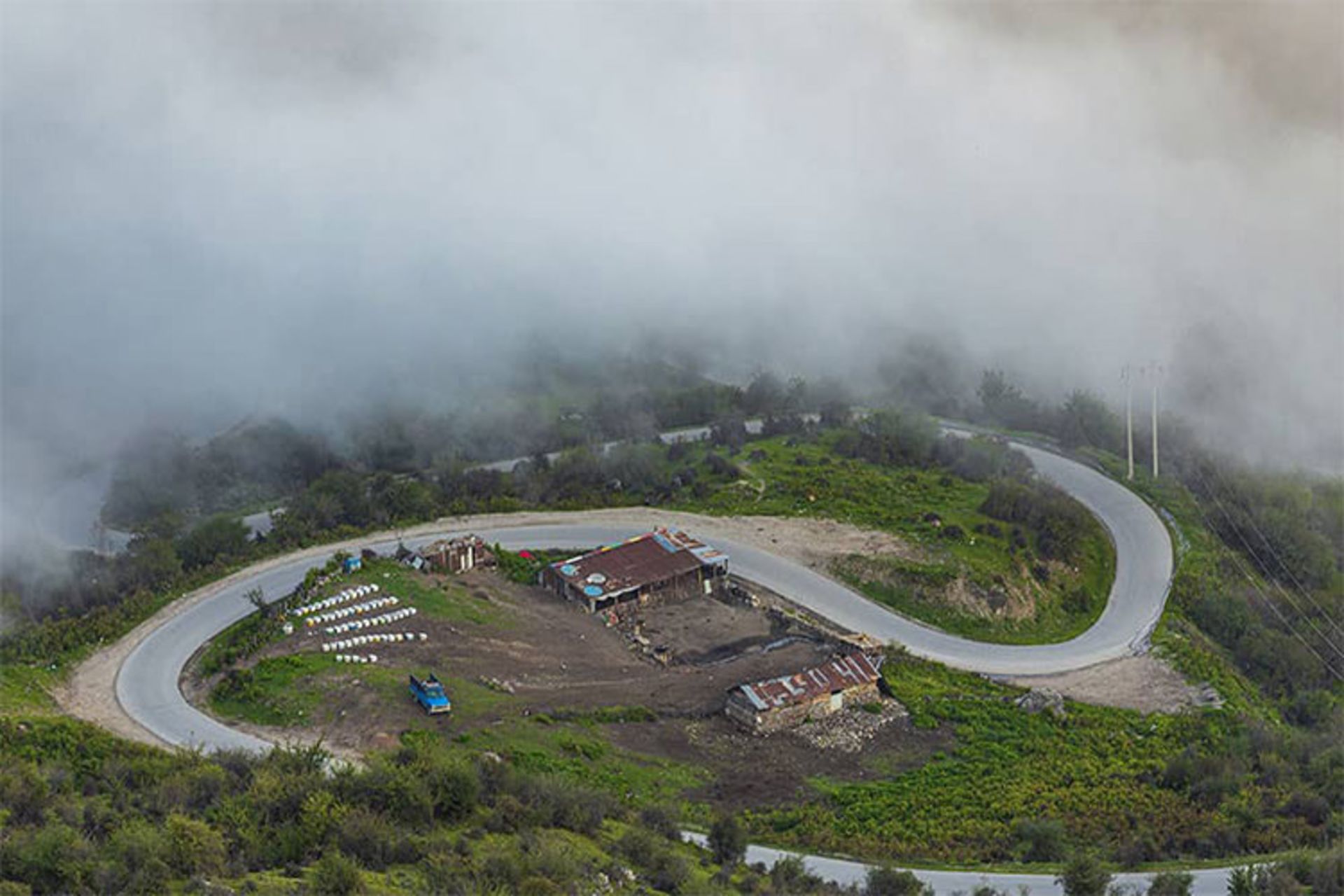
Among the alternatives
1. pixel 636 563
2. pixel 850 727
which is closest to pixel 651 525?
pixel 636 563

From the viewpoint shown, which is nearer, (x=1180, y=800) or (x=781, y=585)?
(x=1180, y=800)

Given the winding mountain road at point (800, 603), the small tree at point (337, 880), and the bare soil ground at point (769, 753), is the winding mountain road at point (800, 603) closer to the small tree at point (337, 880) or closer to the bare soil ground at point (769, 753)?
the bare soil ground at point (769, 753)

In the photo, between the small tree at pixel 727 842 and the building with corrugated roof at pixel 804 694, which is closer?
the small tree at pixel 727 842

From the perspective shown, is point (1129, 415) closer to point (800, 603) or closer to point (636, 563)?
point (800, 603)

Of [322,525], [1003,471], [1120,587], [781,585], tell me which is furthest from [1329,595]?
[322,525]

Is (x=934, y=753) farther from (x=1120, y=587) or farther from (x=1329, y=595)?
(x=1329, y=595)

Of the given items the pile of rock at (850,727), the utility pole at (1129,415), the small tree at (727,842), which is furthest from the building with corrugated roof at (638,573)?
the utility pole at (1129,415)
